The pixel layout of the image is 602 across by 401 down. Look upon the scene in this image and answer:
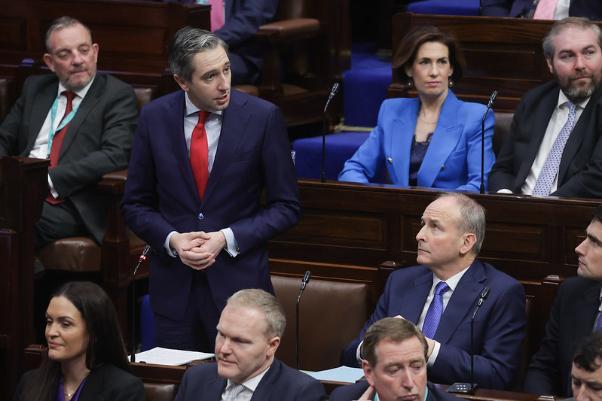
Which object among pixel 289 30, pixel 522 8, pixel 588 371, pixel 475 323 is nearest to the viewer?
pixel 588 371

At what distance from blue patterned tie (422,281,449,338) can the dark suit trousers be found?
1.26 ft

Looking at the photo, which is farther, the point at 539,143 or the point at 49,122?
the point at 49,122

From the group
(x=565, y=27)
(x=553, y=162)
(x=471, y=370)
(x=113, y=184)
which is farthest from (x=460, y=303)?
(x=113, y=184)

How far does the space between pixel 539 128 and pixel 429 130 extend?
248 mm

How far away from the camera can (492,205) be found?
2.82 meters

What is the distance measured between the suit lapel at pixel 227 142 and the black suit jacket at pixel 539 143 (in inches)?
28.0

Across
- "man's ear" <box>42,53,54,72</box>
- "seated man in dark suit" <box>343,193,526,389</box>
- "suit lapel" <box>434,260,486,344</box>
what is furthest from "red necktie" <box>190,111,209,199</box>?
"man's ear" <box>42,53,54,72</box>

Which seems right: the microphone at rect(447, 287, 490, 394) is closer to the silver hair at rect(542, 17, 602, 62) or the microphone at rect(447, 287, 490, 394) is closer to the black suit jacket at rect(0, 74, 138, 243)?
the silver hair at rect(542, 17, 602, 62)

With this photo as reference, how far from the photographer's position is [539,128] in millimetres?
3076

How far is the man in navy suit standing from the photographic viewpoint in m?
2.55

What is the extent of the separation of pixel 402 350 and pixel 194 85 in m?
0.70

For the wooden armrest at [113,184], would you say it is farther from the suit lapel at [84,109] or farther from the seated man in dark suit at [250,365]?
the seated man in dark suit at [250,365]

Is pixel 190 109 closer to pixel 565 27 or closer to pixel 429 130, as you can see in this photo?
pixel 429 130

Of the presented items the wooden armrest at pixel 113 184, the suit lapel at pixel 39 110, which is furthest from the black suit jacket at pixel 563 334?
the suit lapel at pixel 39 110
